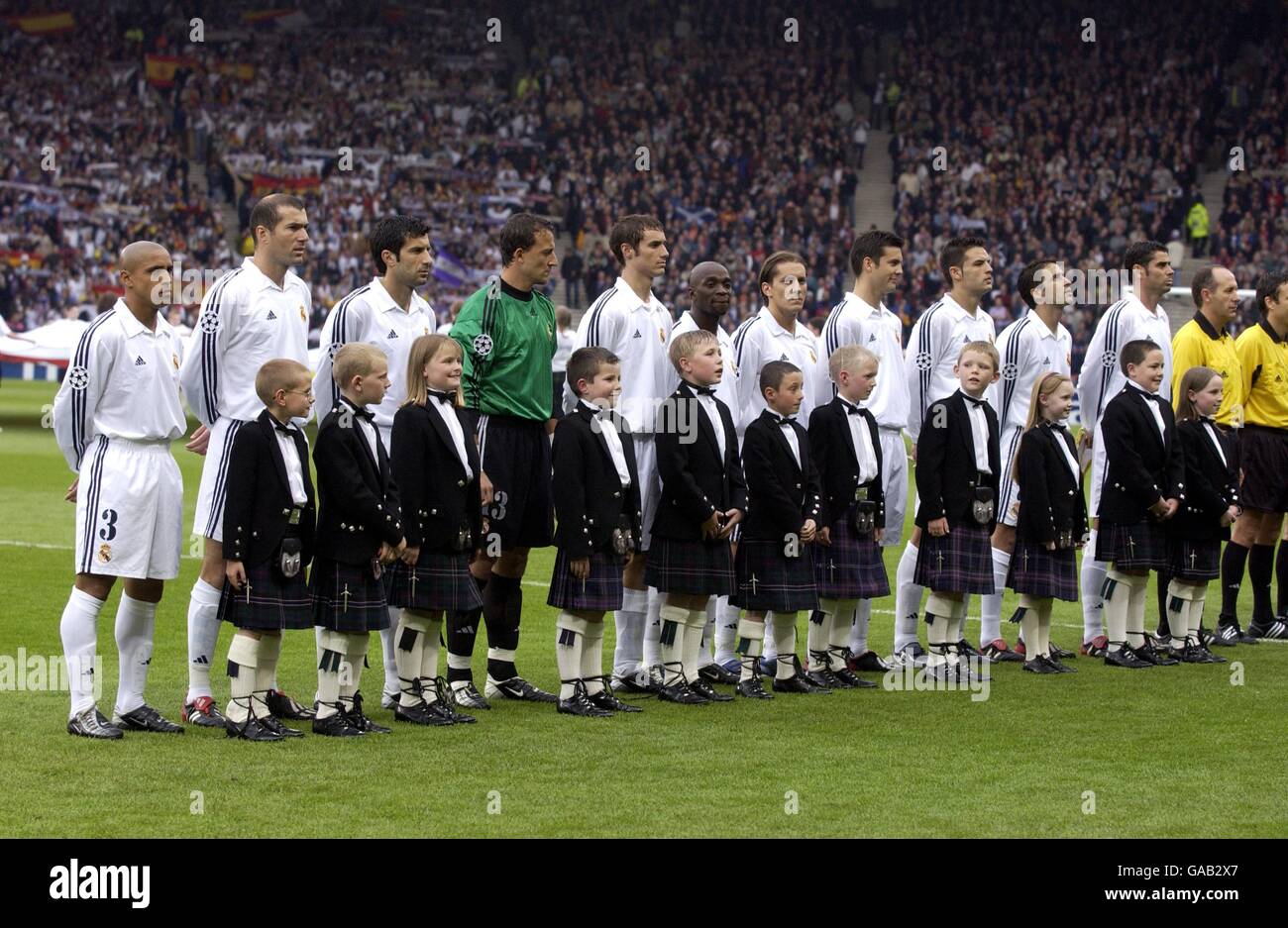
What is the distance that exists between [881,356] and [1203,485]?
199 cm

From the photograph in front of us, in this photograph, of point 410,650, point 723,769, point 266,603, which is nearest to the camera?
point 723,769

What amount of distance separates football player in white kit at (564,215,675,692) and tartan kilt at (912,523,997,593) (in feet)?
4.75

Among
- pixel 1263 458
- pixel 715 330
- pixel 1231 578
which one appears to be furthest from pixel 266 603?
pixel 1263 458

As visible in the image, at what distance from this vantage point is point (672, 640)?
8.55m

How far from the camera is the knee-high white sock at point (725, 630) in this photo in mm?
9688

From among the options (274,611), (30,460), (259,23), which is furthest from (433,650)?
(259,23)

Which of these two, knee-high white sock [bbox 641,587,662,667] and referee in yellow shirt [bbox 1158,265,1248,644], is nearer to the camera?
knee-high white sock [bbox 641,587,662,667]

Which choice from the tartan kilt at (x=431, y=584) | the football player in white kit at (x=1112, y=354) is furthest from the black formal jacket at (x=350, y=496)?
the football player in white kit at (x=1112, y=354)

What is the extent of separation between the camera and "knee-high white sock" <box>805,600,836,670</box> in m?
9.16

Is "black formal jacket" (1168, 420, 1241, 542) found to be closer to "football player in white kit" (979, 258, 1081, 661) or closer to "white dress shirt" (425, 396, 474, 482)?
"football player in white kit" (979, 258, 1081, 661)

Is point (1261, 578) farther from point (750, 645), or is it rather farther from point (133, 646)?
point (133, 646)

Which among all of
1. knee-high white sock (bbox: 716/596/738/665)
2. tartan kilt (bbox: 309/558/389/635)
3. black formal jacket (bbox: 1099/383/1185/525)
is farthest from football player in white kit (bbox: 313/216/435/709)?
black formal jacket (bbox: 1099/383/1185/525)

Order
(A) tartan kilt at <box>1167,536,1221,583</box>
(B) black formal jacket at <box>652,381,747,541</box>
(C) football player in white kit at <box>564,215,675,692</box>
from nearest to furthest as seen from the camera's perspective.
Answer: (B) black formal jacket at <box>652,381,747,541</box> → (C) football player in white kit at <box>564,215,675,692</box> → (A) tartan kilt at <box>1167,536,1221,583</box>

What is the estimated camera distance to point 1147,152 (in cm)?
3872
